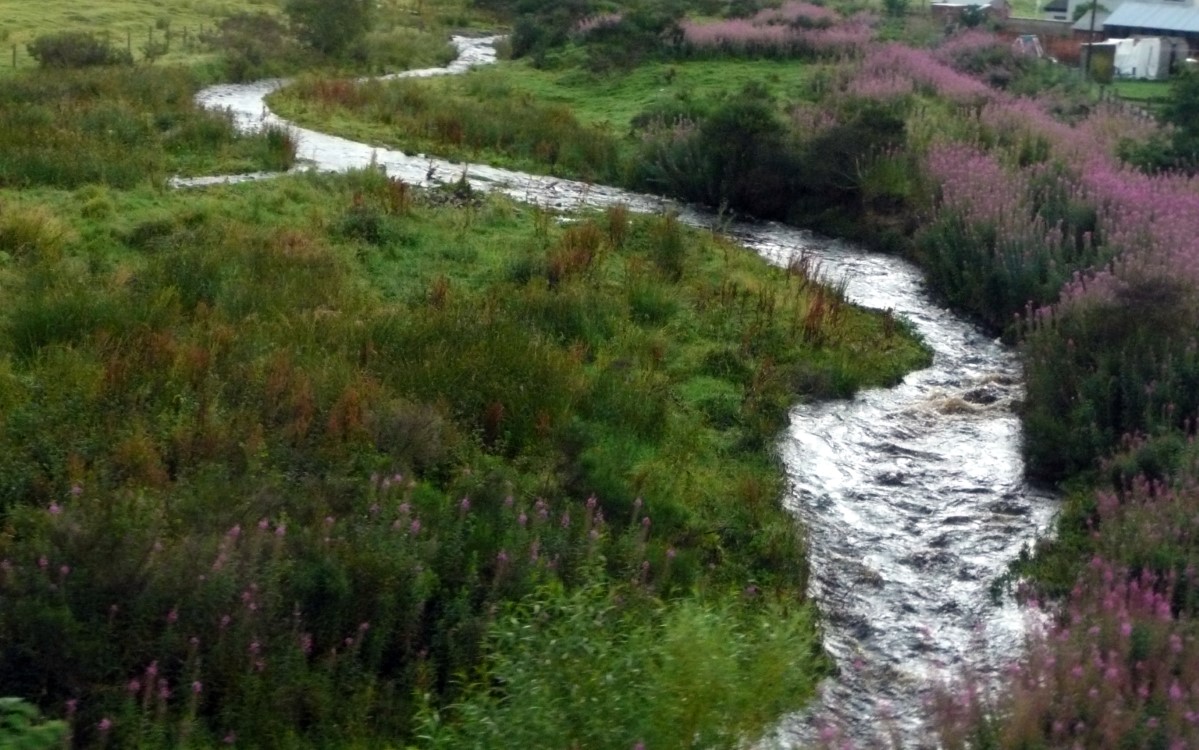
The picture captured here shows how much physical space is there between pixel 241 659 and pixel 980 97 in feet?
71.2

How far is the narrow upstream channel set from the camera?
8188mm

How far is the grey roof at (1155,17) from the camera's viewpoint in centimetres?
5312

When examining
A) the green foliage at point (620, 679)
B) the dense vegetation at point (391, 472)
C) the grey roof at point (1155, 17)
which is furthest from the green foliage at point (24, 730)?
the grey roof at point (1155, 17)

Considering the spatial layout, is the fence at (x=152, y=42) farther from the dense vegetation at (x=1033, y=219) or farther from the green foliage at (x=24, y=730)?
the green foliage at (x=24, y=730)

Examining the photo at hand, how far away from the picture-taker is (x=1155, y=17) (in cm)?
5441

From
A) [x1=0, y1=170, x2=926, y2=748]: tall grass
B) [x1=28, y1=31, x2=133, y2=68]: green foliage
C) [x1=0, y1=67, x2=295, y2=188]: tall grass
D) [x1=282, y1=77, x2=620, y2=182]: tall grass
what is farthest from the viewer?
[x1=28, y1=31, x2=133, y2=68]: green foliage

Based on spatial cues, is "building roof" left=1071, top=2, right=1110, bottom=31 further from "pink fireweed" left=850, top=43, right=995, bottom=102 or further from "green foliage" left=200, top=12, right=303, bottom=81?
"green foliage" left=200, top=12, right=303, bottom=81

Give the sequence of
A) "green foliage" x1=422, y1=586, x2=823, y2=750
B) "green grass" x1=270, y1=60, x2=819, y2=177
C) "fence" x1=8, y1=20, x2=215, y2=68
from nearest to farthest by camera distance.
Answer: "green foliage" x1=422, y1=586, x2=823, y2=750 → "green grass" x1=270, y1=60, x2=819, y2=177 → "fence" x1=8, y1=20, x2=215, y2=68

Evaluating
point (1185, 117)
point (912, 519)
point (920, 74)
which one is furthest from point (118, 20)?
point (912, 519)

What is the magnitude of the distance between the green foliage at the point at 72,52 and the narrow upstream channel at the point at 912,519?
19.4 metres

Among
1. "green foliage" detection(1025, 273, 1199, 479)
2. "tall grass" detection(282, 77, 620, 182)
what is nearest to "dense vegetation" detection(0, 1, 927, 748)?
"green foliage" detection(1025, 273, 1199, 479)

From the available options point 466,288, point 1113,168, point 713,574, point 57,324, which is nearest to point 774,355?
point 466,288

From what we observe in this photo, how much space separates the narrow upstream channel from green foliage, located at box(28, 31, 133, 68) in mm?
19417

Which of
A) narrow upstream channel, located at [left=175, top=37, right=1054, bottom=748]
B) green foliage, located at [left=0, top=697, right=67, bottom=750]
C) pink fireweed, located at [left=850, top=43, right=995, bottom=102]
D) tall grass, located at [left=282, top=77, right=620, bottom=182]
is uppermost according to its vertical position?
pink fireweed, located at [left=850, top=43, right=995, bottom=102]
